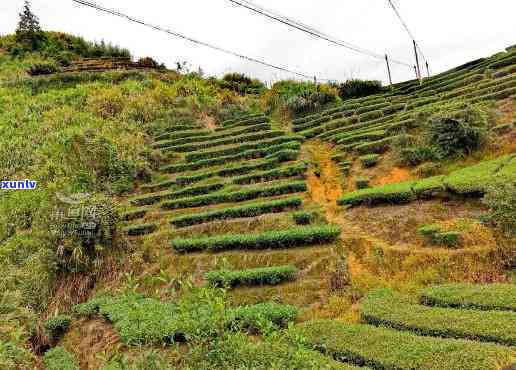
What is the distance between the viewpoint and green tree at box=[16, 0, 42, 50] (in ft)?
93.9

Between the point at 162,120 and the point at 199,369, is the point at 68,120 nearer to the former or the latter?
the point at 162,120

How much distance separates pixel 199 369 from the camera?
12.8ft

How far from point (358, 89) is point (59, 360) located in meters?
17.8

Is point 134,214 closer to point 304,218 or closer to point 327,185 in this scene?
point 304,218

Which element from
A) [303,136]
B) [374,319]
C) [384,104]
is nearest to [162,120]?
[303,136]

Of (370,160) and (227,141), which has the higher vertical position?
(227,141)

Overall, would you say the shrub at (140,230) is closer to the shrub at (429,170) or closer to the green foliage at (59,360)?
the green foliage at (59,360)

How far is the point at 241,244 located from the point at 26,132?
1335 centimetres

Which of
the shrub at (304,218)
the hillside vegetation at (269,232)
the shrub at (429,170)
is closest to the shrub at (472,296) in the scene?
the hillside vegetation at (269,232)

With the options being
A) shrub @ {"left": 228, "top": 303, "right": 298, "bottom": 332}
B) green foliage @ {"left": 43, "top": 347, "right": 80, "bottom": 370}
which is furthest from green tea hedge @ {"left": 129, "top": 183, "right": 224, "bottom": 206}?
shrub @ {"left": 228, "top": 303, "right": 298, "bottom": 332}

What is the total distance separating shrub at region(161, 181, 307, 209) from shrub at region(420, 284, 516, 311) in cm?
541

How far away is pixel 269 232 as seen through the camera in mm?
8867

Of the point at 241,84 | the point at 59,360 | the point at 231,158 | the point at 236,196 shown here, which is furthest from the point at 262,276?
the point at 241,84

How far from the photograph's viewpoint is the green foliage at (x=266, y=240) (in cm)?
829
